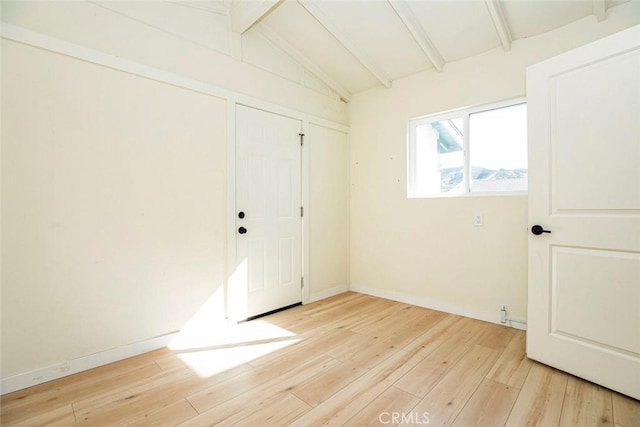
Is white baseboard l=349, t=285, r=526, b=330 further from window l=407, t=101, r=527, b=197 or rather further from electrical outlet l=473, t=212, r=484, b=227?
window l=407, t=101, r=527, b=197

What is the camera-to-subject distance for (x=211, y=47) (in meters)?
2.62

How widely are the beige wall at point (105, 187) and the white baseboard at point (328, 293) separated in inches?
46.4

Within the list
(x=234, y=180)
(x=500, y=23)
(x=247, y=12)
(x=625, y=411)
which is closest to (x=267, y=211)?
(x=234, y=180)

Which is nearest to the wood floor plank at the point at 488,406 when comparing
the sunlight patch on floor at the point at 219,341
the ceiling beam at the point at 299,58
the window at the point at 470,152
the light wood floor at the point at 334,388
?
the light wood floor at the point at 334,388

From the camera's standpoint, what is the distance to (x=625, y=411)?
5.16 feet

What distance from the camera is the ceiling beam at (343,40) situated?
253cm

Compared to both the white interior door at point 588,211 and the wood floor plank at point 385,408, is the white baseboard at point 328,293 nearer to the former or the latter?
the wood floor plank at point 385,408

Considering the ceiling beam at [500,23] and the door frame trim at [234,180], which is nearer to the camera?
the ceiling beam at [500,23]

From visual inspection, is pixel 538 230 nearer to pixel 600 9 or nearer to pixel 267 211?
pixel 600 9

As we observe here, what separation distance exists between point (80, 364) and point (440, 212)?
10.8ft

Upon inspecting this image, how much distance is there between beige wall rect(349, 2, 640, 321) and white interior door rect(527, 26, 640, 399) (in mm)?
647

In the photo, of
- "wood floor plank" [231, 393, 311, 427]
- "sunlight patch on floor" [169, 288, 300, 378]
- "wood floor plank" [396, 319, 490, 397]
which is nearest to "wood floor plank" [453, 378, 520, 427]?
"wood floor plank" [396, 319, 490, 397]

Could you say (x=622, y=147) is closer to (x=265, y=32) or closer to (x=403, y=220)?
(x=403, y=220)

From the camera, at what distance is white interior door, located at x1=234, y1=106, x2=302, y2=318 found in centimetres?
284
